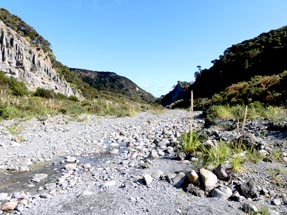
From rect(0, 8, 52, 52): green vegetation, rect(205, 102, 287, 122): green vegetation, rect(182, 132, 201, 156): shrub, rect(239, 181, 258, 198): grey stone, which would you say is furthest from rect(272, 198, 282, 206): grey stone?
rect(0, 8, 52, 52): green vegetation

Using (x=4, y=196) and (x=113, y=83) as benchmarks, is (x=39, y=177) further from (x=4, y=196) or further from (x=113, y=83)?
(x=113, y=83)

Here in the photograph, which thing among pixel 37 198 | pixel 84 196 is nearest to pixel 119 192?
pixel 84 196

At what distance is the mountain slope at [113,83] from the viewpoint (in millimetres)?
142625

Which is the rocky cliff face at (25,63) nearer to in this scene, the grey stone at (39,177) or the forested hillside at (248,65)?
the forested hillside at (248,65)

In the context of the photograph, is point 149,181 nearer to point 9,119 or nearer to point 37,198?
point 37,198

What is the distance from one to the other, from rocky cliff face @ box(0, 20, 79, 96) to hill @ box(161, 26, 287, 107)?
98.7ft

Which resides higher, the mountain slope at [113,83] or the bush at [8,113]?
the mountain slope at [113,83]

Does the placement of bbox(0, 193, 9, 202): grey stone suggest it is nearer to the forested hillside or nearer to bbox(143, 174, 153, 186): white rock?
bbox(143, 174, 153, 186): white rock

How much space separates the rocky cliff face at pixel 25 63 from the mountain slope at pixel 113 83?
74.4 m

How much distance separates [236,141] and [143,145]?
3.23m

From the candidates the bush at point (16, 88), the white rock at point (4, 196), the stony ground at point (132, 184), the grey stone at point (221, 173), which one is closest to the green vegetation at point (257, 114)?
the stony ground at point (132, 184)

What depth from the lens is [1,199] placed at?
5.14 m

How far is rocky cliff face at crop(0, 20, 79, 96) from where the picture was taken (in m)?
54.3

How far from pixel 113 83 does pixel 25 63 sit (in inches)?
3783
